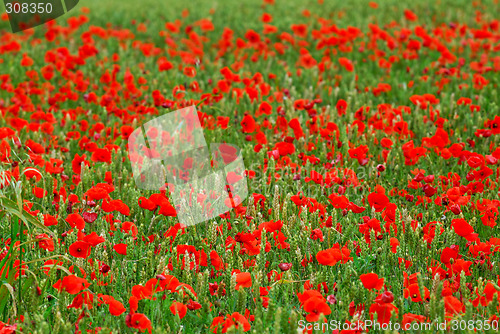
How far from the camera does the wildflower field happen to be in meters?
2.33

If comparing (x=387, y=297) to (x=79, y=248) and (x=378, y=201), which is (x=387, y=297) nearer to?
(x=378, y=201)

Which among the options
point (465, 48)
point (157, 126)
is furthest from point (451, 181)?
point (465, 48)

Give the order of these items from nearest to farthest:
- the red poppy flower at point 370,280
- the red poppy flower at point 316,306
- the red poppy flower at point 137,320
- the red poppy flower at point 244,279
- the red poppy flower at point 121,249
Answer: the red poppy flower at point 137,320
the red poppy flower at point 316,306
the red poppy flower at point 370,280
the red poppy flower at point 244,279
the red poppy flower at point 121,249

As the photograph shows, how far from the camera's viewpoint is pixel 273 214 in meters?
3.24

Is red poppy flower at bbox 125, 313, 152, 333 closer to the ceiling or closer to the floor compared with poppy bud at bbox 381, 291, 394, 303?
closer to the ceiling

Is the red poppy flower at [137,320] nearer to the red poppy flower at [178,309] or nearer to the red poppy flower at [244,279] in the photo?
the red poppy flower at [178,309]

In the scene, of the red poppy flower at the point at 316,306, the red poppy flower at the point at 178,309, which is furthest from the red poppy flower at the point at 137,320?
the red poppy flower at the point at 316,306

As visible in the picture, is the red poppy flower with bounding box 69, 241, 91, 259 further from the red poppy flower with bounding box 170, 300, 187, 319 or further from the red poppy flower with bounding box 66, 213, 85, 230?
the red poppy flower with bounding box 170, 300, 187, 319

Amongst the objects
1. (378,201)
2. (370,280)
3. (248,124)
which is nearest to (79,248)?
(370,280)

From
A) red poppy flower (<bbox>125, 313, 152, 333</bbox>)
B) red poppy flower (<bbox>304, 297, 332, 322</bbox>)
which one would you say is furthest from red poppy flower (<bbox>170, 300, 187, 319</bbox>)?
red poppy flower (<bbox>304, 297, 332, 322</bbox>)

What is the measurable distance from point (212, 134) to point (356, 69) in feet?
10.2

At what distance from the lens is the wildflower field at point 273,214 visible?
2.33 metres

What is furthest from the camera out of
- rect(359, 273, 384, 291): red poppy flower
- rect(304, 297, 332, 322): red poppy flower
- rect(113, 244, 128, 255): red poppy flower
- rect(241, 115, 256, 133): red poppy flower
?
rect(241, 115, 256, 133): red poppy flower

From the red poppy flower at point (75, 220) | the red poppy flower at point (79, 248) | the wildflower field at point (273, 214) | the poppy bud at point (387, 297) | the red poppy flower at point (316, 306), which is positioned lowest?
the wildflower field at point (273, 214)
